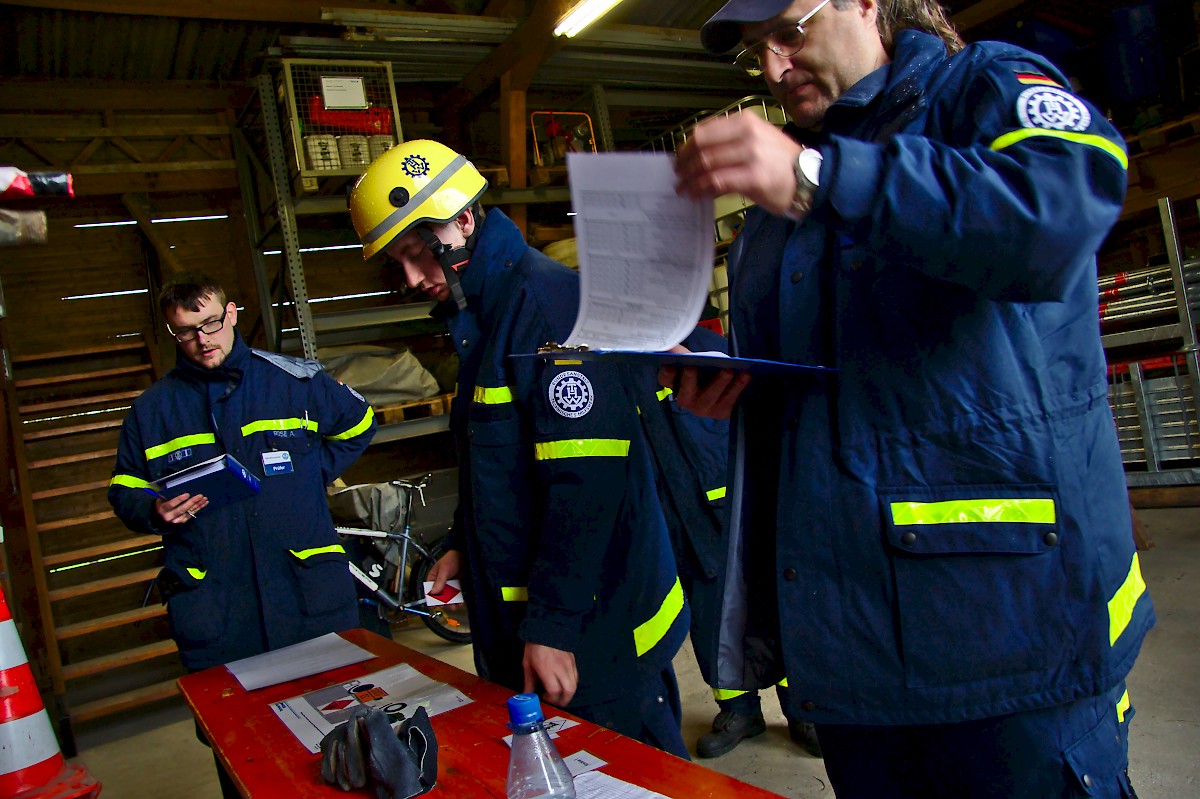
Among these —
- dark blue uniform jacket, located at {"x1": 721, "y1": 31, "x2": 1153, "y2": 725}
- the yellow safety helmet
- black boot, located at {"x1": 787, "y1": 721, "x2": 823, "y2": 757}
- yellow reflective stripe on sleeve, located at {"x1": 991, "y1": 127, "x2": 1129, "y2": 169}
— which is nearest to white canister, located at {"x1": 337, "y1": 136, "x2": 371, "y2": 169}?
the yellow safety helmet

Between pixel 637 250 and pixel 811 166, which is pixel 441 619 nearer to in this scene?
pixel 637 250

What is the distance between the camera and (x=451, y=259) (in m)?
1.95

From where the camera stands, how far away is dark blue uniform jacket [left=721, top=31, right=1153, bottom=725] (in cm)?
95

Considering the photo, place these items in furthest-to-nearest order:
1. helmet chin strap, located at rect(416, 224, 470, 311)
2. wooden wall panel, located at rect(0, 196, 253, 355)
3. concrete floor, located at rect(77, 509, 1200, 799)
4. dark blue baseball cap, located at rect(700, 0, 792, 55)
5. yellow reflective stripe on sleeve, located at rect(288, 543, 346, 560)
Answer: wooden wall panel, located at rect(0, 196, 253, 355)
yellow reflective stripe on sleeve, located at rect(288, 543, 346, 560)
concrete floor, located at rect(77, 509, 1200, 799)
helmet chin strap, located at rect(416, 224, 470, 311)
dark blue baseball cap, located at rect(700, 0, 792, 55)

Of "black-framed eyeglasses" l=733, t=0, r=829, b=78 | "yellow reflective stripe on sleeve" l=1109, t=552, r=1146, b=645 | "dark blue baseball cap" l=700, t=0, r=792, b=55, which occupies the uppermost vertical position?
"dark blue baseball cap" l=700, t=0, r=792, b=55

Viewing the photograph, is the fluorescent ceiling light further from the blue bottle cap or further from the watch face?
the blue bottle cap

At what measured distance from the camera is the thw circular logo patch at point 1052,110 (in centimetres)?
83

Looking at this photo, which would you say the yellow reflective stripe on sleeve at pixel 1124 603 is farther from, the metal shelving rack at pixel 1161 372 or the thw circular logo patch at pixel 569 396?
the metal shelving rack at pixel 1161 372

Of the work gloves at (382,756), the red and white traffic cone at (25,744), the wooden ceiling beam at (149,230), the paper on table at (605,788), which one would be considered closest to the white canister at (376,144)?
the wooden ceiling beam at (149,230)

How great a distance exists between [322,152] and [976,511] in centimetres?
560

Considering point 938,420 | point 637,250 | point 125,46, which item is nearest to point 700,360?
point 637,250

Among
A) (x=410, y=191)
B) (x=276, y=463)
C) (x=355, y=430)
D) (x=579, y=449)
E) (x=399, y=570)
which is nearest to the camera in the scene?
(x=579, y=449)

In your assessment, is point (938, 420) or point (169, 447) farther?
point (169, 447)

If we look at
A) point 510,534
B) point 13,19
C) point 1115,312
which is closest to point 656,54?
point 1115,312
